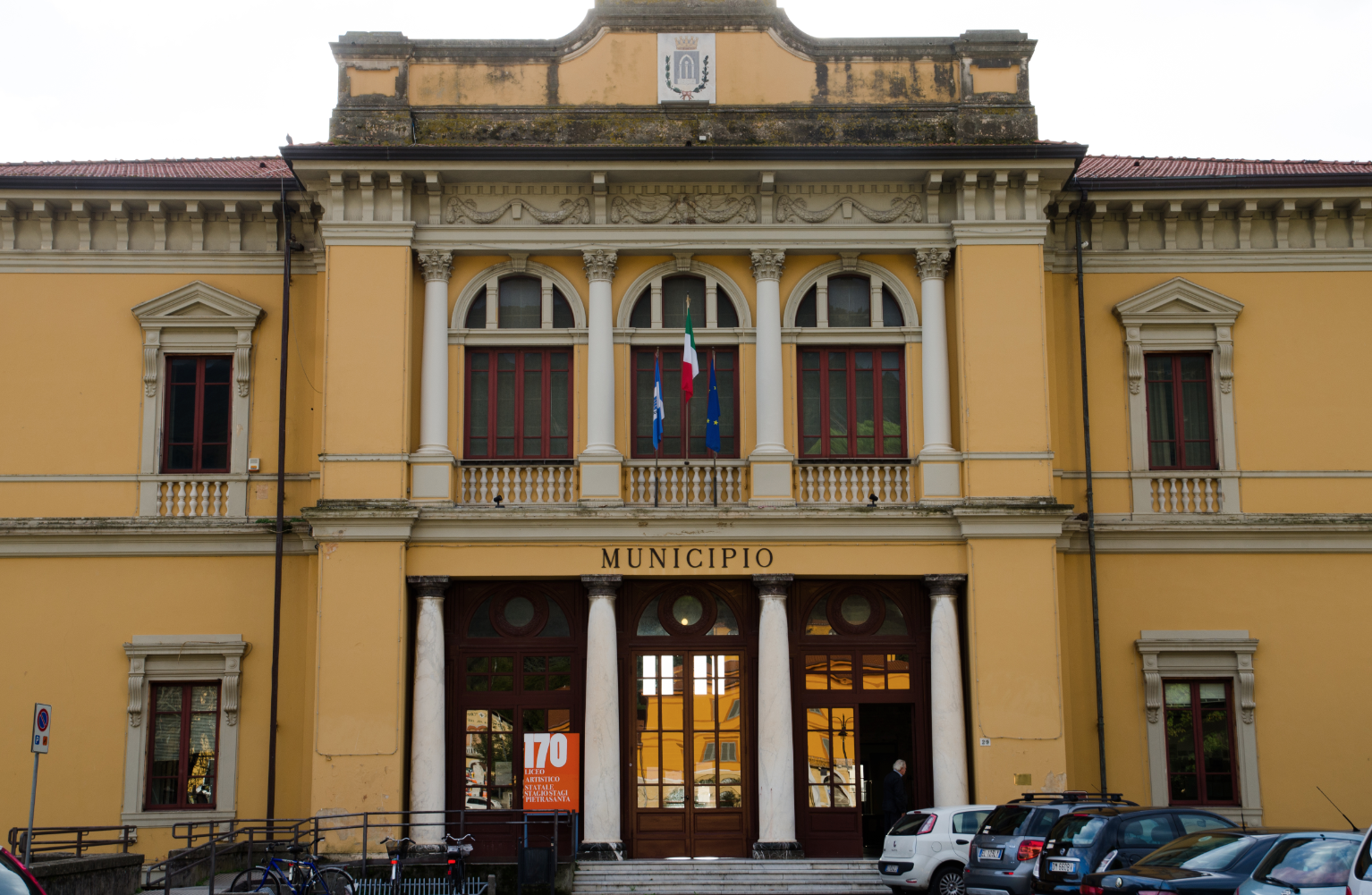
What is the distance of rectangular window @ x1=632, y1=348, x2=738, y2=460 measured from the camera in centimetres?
2244

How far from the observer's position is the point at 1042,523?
21.3 metres

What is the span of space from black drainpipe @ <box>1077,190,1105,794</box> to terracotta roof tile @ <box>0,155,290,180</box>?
13.7 metres

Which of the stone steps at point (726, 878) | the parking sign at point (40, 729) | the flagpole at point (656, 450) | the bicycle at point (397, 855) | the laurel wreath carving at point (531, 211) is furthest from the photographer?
the laurel wreath carving at point (531, 211)

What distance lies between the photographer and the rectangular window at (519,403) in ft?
73.3

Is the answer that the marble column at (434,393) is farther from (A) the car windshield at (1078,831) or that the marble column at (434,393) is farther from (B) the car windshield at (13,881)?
(B) the car windshield at (13,881)

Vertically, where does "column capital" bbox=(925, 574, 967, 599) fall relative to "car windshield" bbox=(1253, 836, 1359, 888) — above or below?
above

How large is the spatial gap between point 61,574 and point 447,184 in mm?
8939

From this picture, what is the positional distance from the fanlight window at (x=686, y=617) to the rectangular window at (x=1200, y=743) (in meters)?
7.28

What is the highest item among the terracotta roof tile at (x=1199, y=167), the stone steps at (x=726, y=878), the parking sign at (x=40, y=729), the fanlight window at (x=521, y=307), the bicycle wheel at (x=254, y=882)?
the terracotta roof tile at (x=1199, y=167)

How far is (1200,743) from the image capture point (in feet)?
73.2

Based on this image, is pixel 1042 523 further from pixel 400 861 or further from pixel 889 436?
pixel 400 861

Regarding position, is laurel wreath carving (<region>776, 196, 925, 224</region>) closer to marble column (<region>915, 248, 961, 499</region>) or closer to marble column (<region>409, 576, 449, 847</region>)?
marble column (<region>915, 248, 961, 499</region>)

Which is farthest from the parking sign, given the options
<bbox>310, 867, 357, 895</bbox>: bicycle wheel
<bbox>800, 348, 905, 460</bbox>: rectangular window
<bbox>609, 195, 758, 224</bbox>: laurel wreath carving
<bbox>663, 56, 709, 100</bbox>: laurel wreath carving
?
<bbox>663, 56, 709, 100</bbox>: laurel wreath carving

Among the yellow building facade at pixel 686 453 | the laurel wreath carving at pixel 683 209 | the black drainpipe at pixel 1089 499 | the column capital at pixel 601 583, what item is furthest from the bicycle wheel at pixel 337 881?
the black drainpipe at pixel 1089 499
